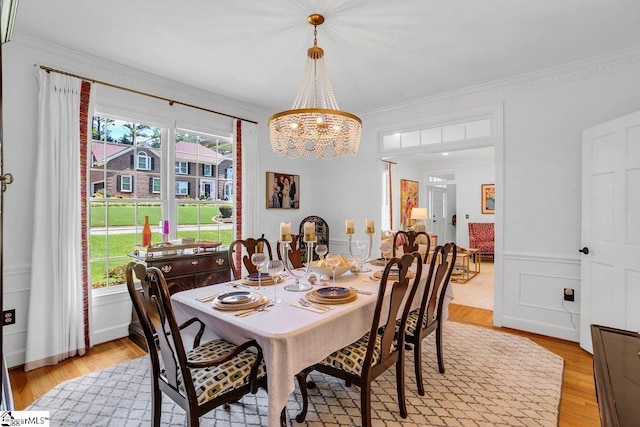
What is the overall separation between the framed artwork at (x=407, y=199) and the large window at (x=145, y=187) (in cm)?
490

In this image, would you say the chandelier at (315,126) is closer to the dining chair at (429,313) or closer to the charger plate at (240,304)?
the dining chair at (429,313)

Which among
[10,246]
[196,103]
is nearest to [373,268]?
[196,103]

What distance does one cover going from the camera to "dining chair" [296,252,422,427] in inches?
69.6

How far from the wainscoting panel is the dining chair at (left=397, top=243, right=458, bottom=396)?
1.40m

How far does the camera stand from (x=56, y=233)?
283cm

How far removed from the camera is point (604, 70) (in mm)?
3072

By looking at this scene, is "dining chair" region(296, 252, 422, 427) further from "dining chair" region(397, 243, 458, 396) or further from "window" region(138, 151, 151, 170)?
"window" region(138, 151, 151, 170)

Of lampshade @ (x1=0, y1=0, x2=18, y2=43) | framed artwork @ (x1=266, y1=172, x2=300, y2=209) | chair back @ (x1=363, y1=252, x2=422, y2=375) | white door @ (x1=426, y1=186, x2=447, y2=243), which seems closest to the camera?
lampshade @ (x1=0, y1=0, x2=18, y2=43)

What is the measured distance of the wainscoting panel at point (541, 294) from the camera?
3287 millimetres

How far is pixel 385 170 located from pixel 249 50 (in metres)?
5.07

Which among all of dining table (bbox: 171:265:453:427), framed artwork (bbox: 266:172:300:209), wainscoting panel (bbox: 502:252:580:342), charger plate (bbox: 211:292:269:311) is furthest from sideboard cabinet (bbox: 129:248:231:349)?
wainscoting panel (bbox: 502:252:580:342)

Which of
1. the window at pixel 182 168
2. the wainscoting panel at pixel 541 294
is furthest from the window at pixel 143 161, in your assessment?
the wainscoting panel at pixel 541 294

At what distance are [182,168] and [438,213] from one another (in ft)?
24.2

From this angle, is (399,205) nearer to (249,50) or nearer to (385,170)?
(385,170)
